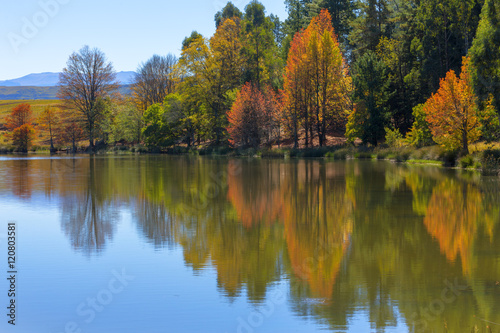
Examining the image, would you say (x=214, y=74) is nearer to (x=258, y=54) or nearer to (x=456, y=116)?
(x=258, y=54)

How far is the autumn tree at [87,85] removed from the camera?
73625 millimetres

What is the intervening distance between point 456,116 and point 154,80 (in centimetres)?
6661

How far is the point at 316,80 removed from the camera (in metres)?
51.8

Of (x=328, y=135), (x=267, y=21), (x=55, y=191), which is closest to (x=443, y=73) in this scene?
(x=328, y=135)

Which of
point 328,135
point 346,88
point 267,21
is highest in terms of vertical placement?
point 267,21

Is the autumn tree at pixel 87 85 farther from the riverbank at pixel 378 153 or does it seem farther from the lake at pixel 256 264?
the lake at pixel 256 264

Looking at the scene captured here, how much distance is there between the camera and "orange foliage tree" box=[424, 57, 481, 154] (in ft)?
108

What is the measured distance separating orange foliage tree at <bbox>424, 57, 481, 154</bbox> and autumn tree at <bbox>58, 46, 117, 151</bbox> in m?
54.8

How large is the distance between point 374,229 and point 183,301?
256 inches

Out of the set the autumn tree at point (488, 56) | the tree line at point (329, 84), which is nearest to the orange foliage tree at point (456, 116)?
the tree line at point (329, 84)

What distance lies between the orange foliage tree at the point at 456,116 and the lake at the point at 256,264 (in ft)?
51.6

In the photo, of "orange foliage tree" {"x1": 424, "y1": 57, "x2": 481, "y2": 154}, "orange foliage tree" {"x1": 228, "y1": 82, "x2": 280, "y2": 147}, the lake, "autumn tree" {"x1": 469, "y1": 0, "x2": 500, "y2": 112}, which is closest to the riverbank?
"orange foliage tree" {"x1": 424, "y1": 57, "x2": 481, "y2": 154}

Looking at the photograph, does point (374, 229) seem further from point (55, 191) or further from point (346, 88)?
point (346, 88)

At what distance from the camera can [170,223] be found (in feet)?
44.2
